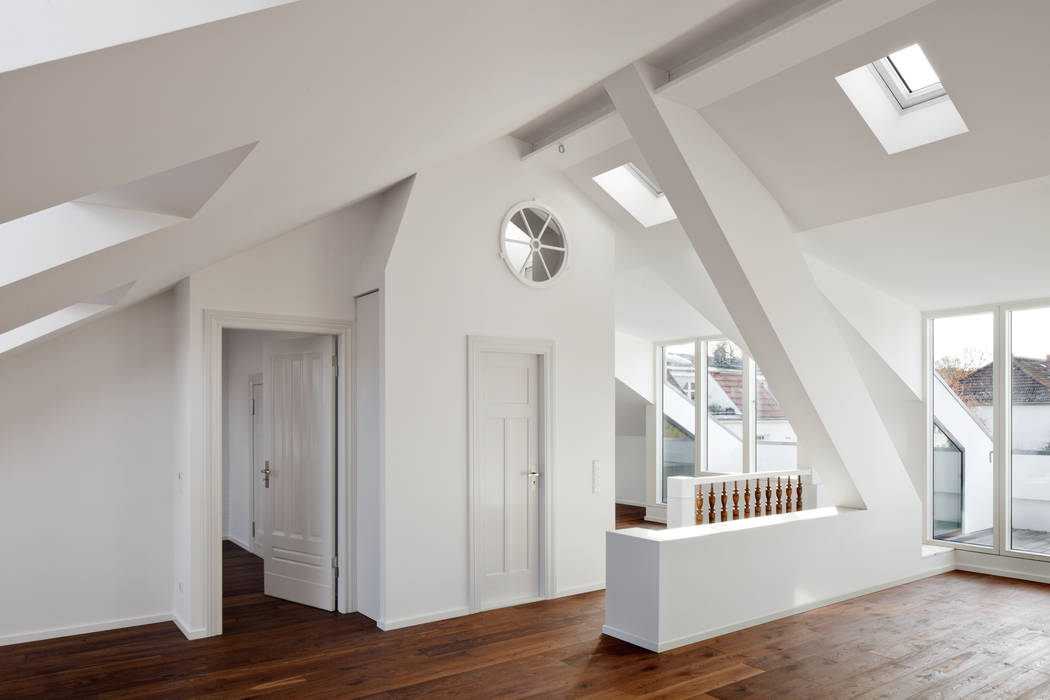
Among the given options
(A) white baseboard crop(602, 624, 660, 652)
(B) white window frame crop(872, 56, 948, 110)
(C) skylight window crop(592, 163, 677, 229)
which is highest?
(B) white window frame crop(872, 56, 948, 110)

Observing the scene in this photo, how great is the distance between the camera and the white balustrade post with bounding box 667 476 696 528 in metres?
5.70

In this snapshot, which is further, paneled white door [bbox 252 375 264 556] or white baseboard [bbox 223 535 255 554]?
white baseboard [bbox 223 535 255 554]

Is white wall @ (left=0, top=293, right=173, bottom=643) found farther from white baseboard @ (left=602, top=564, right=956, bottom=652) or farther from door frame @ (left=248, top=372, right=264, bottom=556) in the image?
white baseboard @ (left=602, top=564, right=956, bottom=652)

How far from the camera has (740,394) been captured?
28.1 ft

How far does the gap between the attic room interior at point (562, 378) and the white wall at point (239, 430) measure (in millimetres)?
1037

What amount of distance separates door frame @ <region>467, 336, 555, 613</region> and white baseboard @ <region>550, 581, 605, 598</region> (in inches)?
3.6

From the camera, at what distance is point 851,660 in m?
4.16

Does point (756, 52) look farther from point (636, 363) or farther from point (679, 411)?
point (679, 411)

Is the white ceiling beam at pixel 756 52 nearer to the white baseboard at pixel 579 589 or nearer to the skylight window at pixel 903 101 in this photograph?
the skylight window at pixel 903 101

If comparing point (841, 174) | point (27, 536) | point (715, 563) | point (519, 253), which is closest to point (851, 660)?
point (715, 563)

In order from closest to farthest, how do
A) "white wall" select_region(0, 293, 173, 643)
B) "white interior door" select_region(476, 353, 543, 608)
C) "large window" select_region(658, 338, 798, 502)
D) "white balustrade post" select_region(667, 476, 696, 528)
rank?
"white wall" select_region(0, 293, 173, 643)
"white interior door" select_region(476, 353, 543, 608)
"white balustrade post" select_region(667, 476, 696, 528)
"large window" select_region(658, 338, 798, 502)

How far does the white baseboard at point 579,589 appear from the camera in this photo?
562 centimetres

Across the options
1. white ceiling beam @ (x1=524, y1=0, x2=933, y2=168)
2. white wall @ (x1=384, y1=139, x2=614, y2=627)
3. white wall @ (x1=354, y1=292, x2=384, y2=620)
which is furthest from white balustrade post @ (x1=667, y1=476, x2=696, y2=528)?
white ceiling beam @ (x1=524, y1=0, x2=933, y2=168)

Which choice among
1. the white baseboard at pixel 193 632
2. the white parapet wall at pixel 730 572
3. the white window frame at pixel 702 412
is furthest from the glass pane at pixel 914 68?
the white baseboard at pixel 193 632
